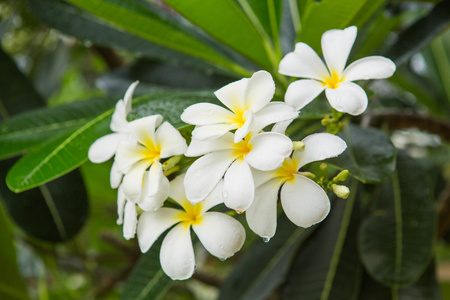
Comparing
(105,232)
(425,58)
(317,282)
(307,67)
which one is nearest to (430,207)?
(317,282)

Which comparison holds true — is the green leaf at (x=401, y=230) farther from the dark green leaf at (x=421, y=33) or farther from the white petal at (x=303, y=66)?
the white petal at (x=303, y=66)

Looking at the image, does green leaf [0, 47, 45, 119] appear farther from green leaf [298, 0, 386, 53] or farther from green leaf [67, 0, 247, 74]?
green leaf [298, 0, 386, 53]

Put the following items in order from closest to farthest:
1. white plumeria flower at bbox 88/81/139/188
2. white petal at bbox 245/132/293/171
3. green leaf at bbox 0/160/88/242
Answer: white petal at bbox 245/132/293/171 → white plumeria flower at bbox 88/81/139/188 → green leaf at bbox 0/160/88/242

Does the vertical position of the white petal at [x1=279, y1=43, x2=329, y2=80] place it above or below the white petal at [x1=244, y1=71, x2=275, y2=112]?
below

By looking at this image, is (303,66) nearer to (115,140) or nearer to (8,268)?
(115,140)

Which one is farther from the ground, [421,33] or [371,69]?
[371,69]

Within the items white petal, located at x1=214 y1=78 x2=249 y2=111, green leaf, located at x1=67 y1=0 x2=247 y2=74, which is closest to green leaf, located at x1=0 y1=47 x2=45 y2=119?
green leaf, located at x1=67 y1=0 x2=247 y2=74

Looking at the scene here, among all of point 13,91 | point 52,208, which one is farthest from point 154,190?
point 13,91
